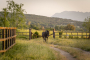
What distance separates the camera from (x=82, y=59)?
237 inches

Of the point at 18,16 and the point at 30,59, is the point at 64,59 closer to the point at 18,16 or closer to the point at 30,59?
the point at 30,59

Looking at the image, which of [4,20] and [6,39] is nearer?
[6,39]

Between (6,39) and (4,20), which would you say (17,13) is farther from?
(6,39)

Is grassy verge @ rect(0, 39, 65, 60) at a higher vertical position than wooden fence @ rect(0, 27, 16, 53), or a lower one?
lower

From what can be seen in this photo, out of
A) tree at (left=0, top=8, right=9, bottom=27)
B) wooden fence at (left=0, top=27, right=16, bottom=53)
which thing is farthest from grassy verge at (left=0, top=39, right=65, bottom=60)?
tree at (left=0, top=8, right=9, bottom=27)

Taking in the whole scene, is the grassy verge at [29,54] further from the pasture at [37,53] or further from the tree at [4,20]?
the tree at [4,20]

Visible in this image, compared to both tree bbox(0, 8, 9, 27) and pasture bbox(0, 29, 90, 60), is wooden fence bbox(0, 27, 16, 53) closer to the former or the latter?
pasture bbox(0, 29, 90, 60)

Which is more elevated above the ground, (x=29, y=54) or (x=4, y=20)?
(x=4, y=20)

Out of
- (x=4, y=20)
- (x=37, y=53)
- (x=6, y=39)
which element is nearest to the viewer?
(x=6, y=39)

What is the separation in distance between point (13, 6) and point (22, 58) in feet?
60.4

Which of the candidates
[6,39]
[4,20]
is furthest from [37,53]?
[4,20]

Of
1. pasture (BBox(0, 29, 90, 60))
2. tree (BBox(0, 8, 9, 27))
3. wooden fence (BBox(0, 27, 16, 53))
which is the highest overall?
tree (BBox(0, 8, 9, 27))

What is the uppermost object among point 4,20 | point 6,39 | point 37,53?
point 4,20

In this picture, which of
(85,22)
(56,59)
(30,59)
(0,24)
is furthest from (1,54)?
(85,22)
